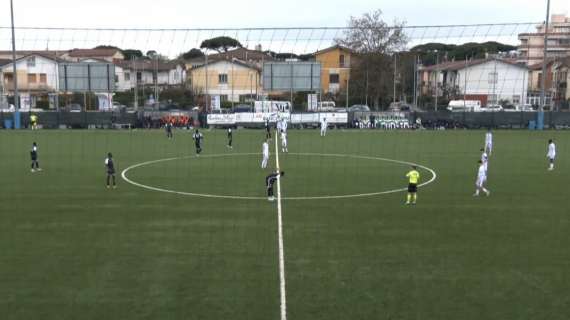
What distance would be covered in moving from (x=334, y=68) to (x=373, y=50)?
8.40m

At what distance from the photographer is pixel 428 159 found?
32906mm

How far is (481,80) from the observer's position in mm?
74938

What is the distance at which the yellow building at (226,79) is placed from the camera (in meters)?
74.4

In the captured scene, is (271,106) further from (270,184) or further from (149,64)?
(270,184)

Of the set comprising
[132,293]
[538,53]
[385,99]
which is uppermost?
[538,53]

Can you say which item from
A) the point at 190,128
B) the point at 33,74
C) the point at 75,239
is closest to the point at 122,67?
the point at 33,74

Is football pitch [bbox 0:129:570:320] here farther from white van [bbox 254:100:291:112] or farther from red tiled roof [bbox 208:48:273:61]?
red tiled roof [bbox 208:48:273:61]

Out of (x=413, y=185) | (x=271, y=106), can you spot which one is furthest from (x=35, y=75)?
(x=413, y=185)

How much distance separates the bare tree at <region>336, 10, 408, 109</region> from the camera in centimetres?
7175

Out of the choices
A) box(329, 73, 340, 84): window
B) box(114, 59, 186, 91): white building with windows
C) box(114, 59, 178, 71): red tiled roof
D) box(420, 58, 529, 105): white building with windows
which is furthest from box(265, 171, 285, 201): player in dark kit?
box(114, 59, 178, 71): red tiled roof

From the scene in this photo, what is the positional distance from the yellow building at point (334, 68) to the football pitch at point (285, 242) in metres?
49.0

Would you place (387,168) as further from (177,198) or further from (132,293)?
(132,293)

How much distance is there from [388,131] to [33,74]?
179 feet

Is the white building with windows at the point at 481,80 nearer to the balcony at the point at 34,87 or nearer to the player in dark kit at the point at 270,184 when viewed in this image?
the player in dark kit at the point at 270,184
